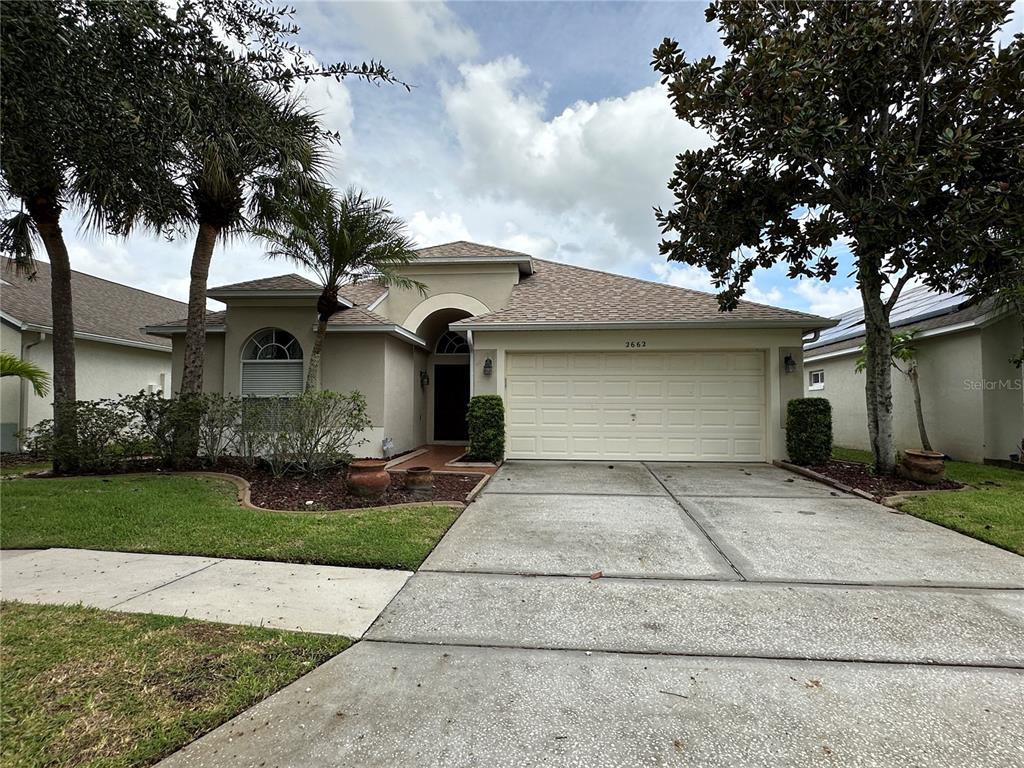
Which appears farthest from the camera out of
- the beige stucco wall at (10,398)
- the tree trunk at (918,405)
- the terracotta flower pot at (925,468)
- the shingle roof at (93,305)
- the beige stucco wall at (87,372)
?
the shingle roof at (93,305)

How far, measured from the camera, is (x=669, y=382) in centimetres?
1050

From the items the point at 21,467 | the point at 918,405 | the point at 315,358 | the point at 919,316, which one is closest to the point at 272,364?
the point at 315,358

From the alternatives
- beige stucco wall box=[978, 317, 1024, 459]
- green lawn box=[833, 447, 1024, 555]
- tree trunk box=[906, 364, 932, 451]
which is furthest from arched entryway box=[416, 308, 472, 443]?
beige stucco wall box=[978, 317, 1024, 459]

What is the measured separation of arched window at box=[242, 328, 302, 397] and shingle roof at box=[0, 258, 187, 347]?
5.60 m

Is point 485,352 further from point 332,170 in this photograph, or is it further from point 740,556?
point 740,556

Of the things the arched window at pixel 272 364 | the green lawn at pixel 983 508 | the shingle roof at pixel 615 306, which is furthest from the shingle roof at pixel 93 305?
the green lawn at pixel 983 508

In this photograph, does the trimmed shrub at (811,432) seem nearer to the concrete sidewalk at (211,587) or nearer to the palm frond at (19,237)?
the concrete sidewalk at (211,587)

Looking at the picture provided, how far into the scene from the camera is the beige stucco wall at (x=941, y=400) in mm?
10023

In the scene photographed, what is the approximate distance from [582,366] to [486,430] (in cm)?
274

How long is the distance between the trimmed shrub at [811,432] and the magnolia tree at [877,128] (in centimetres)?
105

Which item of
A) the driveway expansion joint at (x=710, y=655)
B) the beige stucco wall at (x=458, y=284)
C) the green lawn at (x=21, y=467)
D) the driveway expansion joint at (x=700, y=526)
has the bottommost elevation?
the driveway expansion joint at (x=710, y=655)

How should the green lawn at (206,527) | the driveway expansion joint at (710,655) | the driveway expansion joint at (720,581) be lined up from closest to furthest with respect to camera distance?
the driveway expansion joint at (710,655), the driveway expansion joint at (720,581), the green lawn at (206,527)

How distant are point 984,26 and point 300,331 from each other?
12915 mm

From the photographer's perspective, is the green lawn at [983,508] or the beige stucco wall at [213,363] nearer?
the green lawn at [983,508]
